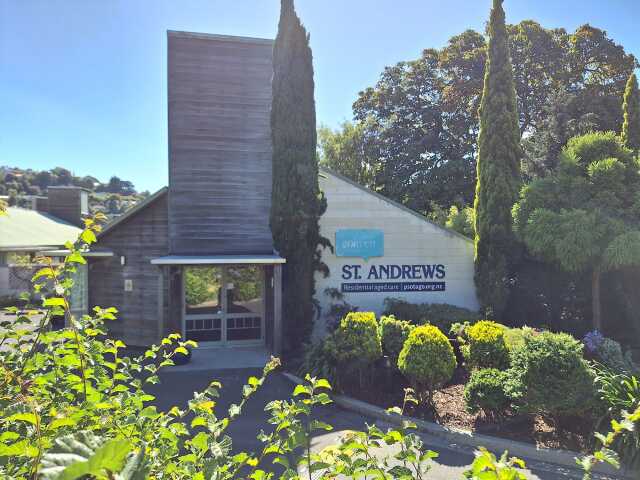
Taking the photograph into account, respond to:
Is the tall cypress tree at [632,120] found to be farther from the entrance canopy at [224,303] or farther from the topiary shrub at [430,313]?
the entrance canopy at [224,303]

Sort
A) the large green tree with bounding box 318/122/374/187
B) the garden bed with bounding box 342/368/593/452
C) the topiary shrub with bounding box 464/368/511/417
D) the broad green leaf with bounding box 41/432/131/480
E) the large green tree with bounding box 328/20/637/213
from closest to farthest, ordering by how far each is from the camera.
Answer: the broad green leaf with bounding box 41/432/131/480 < the garden bed with bounding box 342/368/593/452 < the topiary shrub with bounding box 464/368/511/417 < the large green tree with bounding box 328/20/637/213 < the large green tree with bounding box 318/122/374/187

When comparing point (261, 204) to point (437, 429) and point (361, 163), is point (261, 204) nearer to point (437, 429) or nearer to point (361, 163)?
point (437, 429)

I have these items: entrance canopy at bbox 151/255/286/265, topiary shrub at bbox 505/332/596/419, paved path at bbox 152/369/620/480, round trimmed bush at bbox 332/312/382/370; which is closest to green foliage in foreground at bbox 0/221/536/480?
paved path at bbox 152/369/620/480

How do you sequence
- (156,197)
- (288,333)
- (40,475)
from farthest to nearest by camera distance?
(156,197)
(288,333)
(40,475)

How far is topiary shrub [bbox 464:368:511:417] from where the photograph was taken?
20.3 ft

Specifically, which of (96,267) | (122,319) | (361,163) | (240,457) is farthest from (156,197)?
(361,163)

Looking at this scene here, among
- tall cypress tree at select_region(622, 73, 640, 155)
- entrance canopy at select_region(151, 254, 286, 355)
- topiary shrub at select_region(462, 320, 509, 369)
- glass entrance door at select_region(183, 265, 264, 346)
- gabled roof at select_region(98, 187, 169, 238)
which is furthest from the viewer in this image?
tall cypress tree at select_region(622, 73, 640, 155)

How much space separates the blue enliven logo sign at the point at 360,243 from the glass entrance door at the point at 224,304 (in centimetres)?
252

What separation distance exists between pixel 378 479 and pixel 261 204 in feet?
36.2

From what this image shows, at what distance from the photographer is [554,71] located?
22125 mm

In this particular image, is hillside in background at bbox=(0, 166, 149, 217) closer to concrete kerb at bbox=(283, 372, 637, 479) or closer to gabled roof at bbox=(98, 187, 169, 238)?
gabled roof at bbox=(98, 187, 169, 238)


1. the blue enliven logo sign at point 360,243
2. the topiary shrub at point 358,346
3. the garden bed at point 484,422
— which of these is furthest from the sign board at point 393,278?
the garden bed at point 484,422

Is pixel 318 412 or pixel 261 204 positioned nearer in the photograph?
pixel 318 412

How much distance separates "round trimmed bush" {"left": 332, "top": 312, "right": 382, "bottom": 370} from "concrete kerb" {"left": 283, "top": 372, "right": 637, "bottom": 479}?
0.76 meters
